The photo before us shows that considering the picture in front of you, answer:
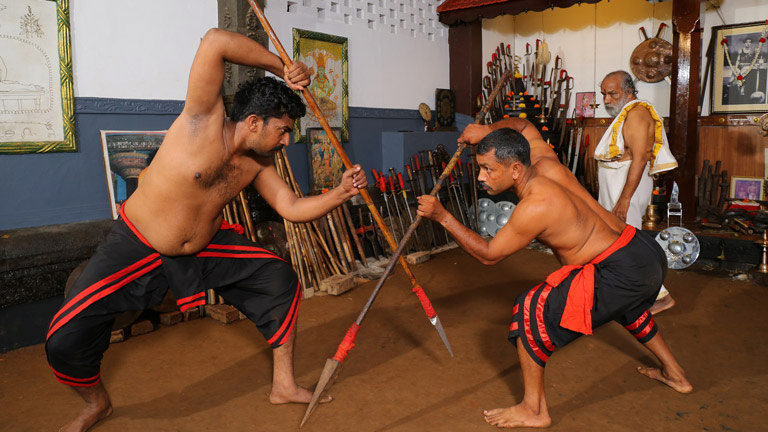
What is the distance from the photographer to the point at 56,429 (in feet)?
9.36

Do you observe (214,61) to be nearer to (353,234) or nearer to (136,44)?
(136,44)

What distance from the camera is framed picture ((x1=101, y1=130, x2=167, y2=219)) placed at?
4543 mm

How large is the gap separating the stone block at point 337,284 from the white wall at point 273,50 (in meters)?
2.13

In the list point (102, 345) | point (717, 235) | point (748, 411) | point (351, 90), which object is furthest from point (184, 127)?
point (717, 235)

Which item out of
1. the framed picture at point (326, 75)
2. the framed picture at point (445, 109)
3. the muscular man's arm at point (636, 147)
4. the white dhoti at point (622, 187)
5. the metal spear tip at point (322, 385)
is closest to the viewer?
the metal spear tip at point (322, 385)

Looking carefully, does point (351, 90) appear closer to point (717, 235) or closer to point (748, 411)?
point (717, 235)

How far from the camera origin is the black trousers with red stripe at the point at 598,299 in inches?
107

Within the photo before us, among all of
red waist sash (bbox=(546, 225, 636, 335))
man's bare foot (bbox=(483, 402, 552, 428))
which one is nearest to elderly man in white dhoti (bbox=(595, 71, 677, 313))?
red waist sash (bbox=(546, 225, 636, 335))

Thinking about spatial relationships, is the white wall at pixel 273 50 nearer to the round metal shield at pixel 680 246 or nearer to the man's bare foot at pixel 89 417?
the man's bare foot at pixel 89 417

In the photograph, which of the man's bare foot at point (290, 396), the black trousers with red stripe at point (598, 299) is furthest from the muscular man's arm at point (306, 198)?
the black trousers with red stripe at point (598, 299)

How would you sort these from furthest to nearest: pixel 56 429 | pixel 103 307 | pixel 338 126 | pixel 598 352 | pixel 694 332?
pixel 338 126 < pixel 694 332 < pixel 598 352 < pixel 56 429 < pixel 103 307

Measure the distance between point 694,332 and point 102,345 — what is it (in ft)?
12.5

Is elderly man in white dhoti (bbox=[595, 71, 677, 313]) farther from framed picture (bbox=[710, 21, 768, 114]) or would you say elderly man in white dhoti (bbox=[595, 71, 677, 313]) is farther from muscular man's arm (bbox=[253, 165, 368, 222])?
framed picture (bbox=[710, 21, 768, 114])

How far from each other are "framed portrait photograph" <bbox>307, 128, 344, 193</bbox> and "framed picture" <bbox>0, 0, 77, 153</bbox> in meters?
2.38
